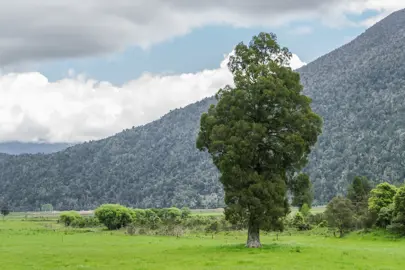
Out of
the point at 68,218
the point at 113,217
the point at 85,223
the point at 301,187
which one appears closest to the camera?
the point at 301,187

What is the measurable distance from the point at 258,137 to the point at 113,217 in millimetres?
65000

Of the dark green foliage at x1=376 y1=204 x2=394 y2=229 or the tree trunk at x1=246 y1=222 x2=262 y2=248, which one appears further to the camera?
the dark green foliage at x1=376 y1=204 x2=394 y2=229

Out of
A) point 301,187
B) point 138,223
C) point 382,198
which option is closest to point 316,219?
point 382,198

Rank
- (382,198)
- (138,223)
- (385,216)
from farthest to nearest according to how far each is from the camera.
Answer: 1. (138,223)
2. (382,198)
3. (385,216)

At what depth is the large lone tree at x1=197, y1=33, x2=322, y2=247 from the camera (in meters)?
43.8

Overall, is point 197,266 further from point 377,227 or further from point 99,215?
point 99,215

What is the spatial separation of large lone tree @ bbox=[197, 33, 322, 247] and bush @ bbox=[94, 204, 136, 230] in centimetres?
5916

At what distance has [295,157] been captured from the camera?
46.0 m

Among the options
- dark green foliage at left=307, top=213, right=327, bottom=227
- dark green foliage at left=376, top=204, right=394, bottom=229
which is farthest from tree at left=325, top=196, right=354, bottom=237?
dark green foliage at left=307, top=213, right=327, bottom=227

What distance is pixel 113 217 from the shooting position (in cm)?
10344

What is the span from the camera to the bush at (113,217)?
103m

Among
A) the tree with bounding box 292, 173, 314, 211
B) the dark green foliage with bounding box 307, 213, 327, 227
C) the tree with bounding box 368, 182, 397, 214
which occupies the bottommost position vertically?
the dark green foliage with bounding box 307, 213, 327, 227

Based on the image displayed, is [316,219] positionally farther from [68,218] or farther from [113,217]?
[68,218]

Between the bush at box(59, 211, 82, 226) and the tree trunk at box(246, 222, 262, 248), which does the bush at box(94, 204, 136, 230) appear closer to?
the bush at box(59, 211, 82, 226)
